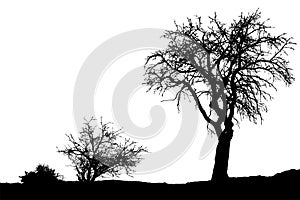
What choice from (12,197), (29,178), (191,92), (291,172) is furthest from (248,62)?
(29,178)

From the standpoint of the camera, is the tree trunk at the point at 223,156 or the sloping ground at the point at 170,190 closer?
the sloping ground at the point at 170,190

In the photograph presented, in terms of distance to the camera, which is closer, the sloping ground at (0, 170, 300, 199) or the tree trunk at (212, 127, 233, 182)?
the sloping ground at (0, 170, 300, 199)

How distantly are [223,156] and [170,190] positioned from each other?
5.66m

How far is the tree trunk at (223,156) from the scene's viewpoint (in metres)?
29.6

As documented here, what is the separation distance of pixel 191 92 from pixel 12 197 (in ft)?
44.5

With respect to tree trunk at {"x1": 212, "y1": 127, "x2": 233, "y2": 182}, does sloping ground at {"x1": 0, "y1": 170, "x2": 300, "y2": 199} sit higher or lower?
lower

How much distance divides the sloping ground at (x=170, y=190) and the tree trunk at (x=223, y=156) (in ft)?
4.55

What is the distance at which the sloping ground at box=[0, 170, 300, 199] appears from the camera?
75.4ft

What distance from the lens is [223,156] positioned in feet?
97.4

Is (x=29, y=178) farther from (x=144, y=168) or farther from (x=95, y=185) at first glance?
(x=95, y=185)

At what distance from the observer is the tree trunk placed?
29.6m

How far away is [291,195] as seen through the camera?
2180 centimetres

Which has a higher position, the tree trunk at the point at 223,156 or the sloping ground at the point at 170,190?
the tree trunk at the point at 223,156

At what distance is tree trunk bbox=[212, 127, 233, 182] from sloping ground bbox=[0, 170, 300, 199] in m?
1.39
